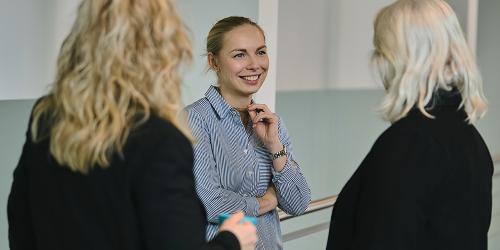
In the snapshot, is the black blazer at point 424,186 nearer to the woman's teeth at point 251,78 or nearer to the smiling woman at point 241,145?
the smiling woman at point 241,145

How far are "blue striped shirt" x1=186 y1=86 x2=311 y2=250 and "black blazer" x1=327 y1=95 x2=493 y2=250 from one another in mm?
615

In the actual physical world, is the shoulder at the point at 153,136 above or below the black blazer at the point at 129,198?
above

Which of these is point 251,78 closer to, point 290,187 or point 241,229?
point 290,187

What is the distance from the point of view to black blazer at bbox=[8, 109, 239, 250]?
1.44 meters

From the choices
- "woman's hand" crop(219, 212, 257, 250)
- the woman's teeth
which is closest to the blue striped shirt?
the woman's teeth

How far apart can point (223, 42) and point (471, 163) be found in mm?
1034

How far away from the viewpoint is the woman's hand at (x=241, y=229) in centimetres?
164

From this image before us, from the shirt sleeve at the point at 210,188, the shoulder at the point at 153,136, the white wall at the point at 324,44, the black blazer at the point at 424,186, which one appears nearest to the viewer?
the shoulder at the point at 153,136

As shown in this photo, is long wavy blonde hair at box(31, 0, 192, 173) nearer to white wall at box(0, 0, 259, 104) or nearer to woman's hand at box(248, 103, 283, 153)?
white wall at box(0, 0, 259, 104)

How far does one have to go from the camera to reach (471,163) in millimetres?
1867

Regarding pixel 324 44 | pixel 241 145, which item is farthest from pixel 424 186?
pixel 324 44

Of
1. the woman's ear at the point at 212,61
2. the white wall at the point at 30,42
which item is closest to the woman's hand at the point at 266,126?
the woman's ear at the point at 212,61

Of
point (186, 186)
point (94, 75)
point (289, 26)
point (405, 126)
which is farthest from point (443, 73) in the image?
point (289, 26)

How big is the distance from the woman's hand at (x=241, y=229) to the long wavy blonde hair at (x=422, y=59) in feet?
1.51
